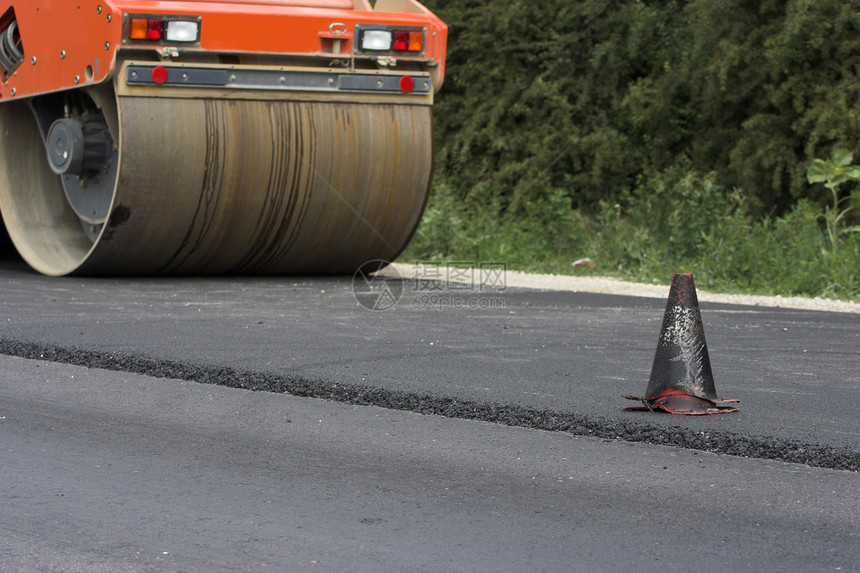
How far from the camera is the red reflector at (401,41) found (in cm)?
924

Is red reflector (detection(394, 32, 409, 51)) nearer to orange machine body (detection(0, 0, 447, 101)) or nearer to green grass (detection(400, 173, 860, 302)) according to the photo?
orange machine body (detection(0, 0, 447, 101))

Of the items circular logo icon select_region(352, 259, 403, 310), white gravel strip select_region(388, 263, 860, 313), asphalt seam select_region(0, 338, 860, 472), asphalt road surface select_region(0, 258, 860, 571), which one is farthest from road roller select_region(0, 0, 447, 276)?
asphalt seam select_region(0, 338, 860, 472)

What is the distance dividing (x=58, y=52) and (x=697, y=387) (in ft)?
20.1

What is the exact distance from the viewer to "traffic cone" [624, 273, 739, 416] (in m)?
4.79

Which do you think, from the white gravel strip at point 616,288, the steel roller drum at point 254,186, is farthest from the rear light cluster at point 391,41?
the white gravel strip at point 616,288

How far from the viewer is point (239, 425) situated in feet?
14.8

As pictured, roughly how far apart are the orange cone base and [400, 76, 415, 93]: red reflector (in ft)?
Result: 16.2

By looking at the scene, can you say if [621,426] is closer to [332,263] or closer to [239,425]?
[239,425]

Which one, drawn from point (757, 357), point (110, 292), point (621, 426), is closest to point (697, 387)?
point (621, 426)

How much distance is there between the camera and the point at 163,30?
8.54m

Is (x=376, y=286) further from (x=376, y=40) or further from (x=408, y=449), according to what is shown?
(x=408, y=449)

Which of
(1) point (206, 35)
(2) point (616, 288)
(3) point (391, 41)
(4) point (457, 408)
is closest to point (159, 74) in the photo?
(1) point (206, 35)

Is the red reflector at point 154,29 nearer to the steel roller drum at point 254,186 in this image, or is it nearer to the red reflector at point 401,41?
the steel roller drum at point 254,186

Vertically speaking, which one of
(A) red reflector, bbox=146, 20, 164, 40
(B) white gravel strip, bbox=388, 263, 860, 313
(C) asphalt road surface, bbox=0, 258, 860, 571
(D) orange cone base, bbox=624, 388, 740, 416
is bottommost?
(C) asphalt road surface, bbox=0, 258, 860, 571
